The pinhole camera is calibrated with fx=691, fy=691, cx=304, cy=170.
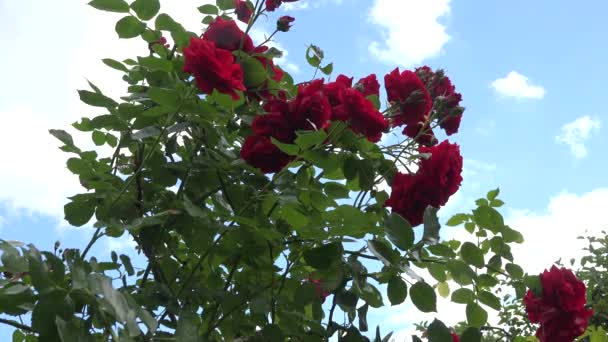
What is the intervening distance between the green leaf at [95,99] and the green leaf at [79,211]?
0.73ft

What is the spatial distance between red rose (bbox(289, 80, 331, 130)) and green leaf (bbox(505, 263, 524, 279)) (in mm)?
616

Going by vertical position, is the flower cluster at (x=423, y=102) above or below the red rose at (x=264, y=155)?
above

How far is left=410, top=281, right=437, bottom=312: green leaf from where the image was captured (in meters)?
1.40

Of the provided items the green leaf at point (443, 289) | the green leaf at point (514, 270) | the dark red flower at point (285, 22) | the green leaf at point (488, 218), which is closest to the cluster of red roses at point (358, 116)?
the dark red flower at point (285, 22)

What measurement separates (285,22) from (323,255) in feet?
1.87

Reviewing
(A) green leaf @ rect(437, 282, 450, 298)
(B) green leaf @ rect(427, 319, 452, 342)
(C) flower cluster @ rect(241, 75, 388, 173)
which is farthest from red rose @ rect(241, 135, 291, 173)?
(A) green leaf @ rect(437, 282, 450, 298)

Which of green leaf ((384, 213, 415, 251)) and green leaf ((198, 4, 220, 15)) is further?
green leaf ((198, 4, 220, 15))

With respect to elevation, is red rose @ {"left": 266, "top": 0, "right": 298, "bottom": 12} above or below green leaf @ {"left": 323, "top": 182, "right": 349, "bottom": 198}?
above

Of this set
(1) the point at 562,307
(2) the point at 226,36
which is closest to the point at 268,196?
(2) the point at 226,36

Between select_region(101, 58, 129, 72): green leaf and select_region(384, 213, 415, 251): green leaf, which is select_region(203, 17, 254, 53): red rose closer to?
select_region(101, 58, 129, 72): green leaf

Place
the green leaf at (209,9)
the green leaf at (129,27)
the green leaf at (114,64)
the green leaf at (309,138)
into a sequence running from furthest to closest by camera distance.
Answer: the green leaf at (209,9), the green leaf at (114,64), the green leaf at (129,27), the green leaf at (309,138)

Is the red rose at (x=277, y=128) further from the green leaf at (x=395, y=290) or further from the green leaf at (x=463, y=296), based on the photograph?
the green leaf at (x=463, y=296)

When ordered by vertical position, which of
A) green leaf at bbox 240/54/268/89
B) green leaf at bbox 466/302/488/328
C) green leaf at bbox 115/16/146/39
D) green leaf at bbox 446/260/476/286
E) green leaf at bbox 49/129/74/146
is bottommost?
green leaf at bbox 466/302/488/328

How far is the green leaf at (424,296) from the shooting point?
1400 mm
